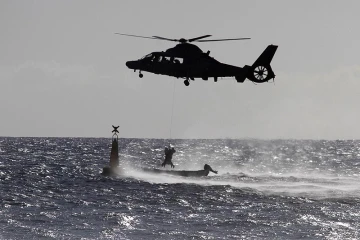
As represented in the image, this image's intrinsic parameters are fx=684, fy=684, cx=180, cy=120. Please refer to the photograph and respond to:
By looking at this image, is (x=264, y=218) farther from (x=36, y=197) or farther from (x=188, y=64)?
(x=36, y=197)

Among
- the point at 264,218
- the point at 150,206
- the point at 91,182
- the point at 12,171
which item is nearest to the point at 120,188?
the point at 91,182

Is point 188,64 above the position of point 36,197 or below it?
above

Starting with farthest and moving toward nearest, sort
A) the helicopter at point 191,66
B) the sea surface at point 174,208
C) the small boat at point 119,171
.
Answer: the small boat at point 119,171
the helicopter at point 191,66
the sea surface at point 174,208

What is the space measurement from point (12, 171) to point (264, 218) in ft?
127

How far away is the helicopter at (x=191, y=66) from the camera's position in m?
42.3

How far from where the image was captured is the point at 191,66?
139 ft

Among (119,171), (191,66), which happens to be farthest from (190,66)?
(119,171)

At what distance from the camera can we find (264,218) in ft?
125

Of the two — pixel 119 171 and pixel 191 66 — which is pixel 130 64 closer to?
pixel 191 66

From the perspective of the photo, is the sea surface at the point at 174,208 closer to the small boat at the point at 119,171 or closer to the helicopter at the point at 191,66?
the small boat at the point at 119,171

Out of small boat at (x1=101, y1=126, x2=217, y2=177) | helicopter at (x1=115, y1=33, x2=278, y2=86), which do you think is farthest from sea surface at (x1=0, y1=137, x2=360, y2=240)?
helicopter at (x1=115, y1=33, x2=278, y2=86)

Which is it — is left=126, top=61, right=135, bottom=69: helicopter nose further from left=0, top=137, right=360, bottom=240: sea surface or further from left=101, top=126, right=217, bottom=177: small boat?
left=101, top=126, right=217, bottom=177: small boat

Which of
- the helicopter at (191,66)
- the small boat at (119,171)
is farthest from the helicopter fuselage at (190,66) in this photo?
the small boat at (119,171)

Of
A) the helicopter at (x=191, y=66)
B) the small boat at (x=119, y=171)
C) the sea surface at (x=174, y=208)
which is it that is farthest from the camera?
the small boat at (x=119, y=171)
